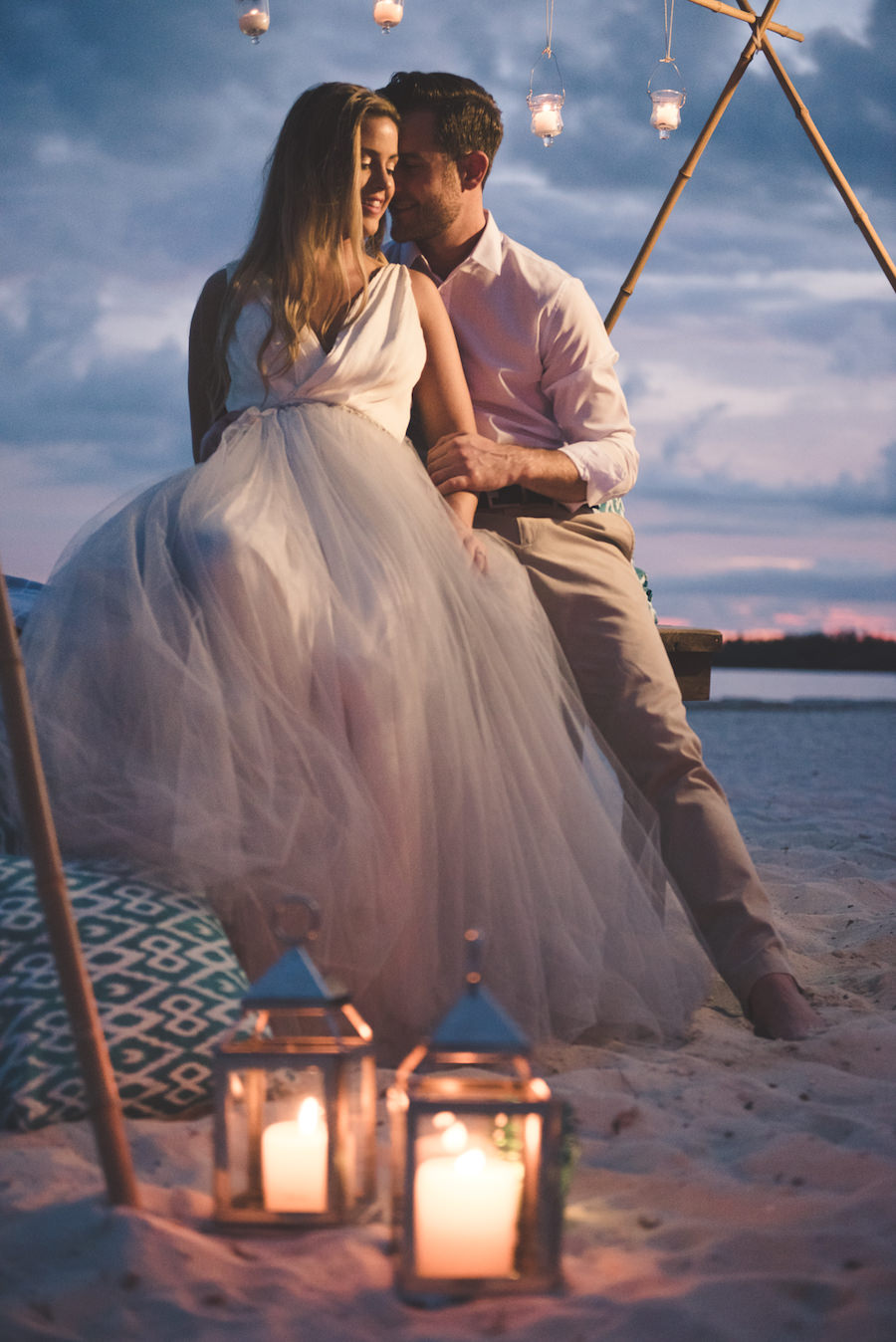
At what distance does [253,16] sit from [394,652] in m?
2.34

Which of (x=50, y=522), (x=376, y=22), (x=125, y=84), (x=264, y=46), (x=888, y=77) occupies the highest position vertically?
(x=888, y=77)

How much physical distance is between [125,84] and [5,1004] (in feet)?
14.0

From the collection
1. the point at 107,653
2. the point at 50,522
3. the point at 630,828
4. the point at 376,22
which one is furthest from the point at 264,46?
the point at 630,828

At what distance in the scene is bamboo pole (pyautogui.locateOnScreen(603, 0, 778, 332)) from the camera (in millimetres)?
3736

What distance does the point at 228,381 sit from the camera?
234cm

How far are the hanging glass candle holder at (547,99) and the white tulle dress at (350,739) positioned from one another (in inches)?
87.4

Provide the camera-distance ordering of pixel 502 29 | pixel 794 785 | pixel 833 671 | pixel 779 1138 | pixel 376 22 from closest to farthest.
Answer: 1. pixel 779 1138
2. pixel 376 22
3. pixel 502 29
4. pixel 794 785
5. pixel 833 671

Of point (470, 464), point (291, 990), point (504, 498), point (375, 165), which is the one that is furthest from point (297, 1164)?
point (375, 165)

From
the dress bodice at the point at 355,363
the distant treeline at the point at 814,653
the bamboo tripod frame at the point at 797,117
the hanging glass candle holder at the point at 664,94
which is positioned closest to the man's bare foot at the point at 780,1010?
the dress bodice at the point at 355,363

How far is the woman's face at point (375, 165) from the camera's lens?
7.16 feet

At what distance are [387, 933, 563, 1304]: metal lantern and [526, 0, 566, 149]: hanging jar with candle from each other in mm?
3498

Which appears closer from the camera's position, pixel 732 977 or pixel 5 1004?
pixel 5 1004

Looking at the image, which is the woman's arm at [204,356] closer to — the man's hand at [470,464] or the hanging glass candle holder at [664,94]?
the man's hand at [470,464]

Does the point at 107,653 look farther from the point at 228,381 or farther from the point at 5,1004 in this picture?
the point at 228,381
